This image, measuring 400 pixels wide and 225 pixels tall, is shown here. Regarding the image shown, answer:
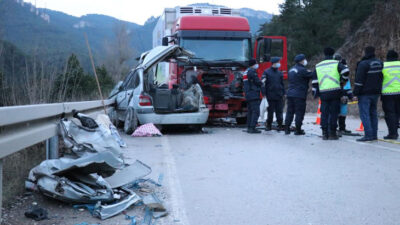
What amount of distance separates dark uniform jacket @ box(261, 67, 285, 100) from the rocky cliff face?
12493 mm

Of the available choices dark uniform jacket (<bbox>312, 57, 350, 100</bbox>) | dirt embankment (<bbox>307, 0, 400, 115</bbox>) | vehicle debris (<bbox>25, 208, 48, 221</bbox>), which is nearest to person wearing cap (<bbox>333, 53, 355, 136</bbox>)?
dark uniform jacket (<bbox>312, 57, 350, 100</bbox>)

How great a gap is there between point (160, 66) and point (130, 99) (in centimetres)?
438

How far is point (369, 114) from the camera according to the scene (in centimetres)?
912

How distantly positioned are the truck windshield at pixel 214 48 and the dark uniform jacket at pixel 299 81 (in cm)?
247

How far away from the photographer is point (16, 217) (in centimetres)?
354

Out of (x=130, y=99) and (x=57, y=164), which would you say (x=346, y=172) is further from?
(x=130, y=99)

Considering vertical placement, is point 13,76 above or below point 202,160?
above

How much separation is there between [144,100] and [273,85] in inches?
132

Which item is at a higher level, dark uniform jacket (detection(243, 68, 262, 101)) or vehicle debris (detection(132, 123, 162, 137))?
dark uniform jacket (detection(243, 68, 262, 101))

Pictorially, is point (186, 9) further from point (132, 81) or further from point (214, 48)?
point (132, 81)

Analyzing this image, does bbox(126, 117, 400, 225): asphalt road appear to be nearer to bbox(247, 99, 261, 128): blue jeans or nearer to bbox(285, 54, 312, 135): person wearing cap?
bbox(285, 54, 312, 135): person wearing cap

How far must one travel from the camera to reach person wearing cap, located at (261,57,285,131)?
11.4 metres

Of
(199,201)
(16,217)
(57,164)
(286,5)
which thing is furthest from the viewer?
(286,5)

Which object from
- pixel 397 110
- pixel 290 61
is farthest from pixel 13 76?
pixel 290 61
